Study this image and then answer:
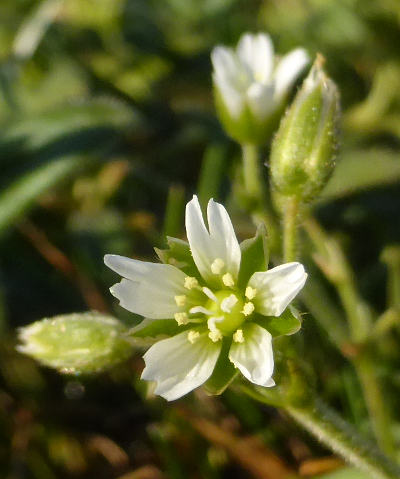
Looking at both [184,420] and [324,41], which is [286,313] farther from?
[324,41]

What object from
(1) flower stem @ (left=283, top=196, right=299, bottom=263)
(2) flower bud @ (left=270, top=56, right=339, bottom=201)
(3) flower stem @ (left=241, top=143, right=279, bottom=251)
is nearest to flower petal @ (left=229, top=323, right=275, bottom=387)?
(1) flower stem @ (left=283, top=196, right=299, bottom=263)

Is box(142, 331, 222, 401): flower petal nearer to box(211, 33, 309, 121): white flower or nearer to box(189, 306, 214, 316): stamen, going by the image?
box(189, 306, 214, 316): stamen

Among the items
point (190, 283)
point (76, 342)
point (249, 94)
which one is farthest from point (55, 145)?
point (190, 283)

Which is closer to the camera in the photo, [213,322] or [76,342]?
[213,322]

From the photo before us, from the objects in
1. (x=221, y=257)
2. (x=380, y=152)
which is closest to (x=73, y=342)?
(x=221, y=257)

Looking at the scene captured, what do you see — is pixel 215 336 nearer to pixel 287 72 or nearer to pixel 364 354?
pixel 364 354

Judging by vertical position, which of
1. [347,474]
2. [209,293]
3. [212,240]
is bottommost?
[347,474]

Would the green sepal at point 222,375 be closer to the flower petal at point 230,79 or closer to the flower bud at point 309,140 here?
the flower bud at point 309,140
